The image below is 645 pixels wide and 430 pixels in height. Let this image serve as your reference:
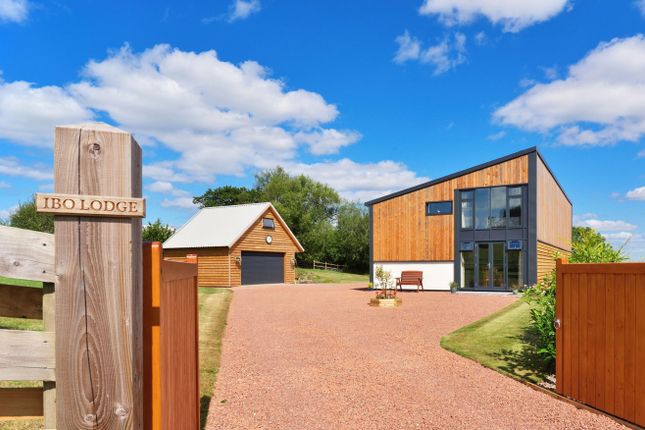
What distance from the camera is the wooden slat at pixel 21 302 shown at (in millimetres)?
2102

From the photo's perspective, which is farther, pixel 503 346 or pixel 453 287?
pixel 453 287

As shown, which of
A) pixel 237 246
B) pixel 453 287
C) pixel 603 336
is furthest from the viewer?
pixel 237 246

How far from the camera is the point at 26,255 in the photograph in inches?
75.0

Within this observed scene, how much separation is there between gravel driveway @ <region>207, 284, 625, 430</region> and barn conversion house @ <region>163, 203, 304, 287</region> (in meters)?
17.3

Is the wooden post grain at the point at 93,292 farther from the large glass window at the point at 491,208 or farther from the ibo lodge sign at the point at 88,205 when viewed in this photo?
the large glass window at the point at 491,208

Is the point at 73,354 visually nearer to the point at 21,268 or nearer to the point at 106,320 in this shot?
the point at 106,320

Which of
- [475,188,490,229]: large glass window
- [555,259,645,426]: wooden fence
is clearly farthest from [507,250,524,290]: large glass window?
[555,259,645,426]: wooden fence

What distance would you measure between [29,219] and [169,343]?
100.0ft

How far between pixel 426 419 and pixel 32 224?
29.0 m

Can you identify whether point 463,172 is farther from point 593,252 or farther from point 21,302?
point 21,302

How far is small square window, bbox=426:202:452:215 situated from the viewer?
2480 centimetres

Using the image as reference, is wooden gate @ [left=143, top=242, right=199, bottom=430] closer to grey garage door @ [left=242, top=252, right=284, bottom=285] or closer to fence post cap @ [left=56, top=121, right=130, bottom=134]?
fence post cap @ [left=56, top=121, right=130, bottom=134]

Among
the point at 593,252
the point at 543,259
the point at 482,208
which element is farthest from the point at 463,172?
the point at 593,252

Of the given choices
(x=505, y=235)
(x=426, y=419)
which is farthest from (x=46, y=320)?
(x=505, y=235)
